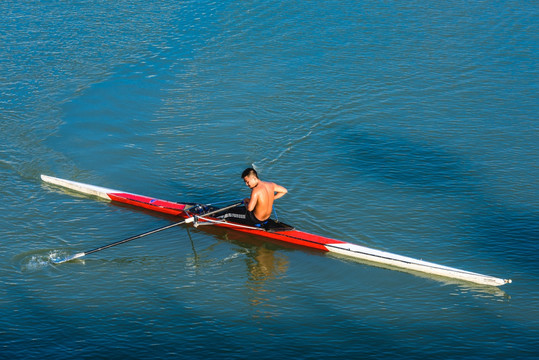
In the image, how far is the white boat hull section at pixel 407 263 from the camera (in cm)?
1107

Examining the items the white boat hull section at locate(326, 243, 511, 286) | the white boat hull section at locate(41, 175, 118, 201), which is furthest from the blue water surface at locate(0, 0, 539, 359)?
the white boat hull section at locate(41, 175, 118, 201)

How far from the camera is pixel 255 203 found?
484 inches

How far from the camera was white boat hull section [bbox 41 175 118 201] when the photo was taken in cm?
1420

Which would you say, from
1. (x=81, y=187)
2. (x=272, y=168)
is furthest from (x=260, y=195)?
(x=81, y=187)

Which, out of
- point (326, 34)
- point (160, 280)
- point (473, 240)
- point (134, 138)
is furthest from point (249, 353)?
point (326, 34)

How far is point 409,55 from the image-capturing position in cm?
2130

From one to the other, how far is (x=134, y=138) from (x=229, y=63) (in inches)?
216

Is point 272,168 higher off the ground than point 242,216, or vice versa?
point 272,168

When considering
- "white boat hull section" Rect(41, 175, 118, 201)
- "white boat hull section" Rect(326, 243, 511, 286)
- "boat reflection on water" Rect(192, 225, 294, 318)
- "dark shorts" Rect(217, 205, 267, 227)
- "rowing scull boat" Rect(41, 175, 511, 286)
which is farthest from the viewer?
"white boat hull section" Rect(41, 175, 118, 201)

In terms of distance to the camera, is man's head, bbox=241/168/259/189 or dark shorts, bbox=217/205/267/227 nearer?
man's head, bbox=241/168/259/189

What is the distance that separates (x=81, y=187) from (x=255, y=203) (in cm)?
434

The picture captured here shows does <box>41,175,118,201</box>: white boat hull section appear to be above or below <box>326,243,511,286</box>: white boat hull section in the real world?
above

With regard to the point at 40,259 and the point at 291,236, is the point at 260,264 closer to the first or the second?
the point at 291,236

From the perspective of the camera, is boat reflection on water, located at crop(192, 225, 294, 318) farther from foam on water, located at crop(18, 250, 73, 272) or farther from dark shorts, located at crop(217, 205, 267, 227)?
foam on water, located at crop(18, 250, 73, 272)
